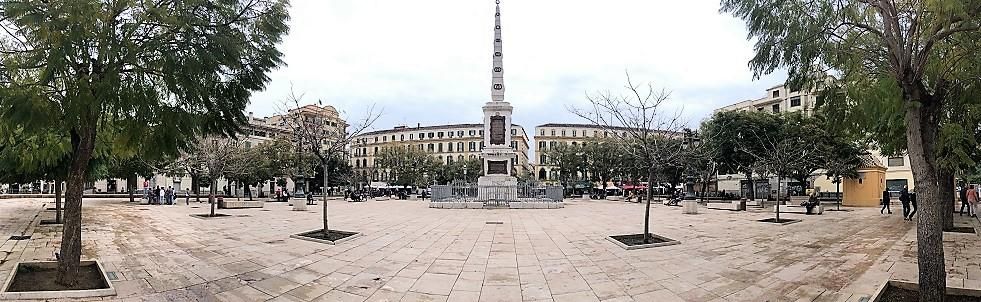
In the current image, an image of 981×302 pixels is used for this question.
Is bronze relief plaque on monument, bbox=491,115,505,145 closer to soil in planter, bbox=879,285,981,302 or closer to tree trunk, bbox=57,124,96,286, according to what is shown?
tree trunk, bbox=57,124,96,286

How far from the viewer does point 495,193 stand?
110ft

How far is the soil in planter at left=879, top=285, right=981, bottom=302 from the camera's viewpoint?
7.05 m

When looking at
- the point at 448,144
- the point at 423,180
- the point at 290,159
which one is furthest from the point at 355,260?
the point at 448,144

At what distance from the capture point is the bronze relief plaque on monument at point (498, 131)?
3781cm

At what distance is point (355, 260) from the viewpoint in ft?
35.0

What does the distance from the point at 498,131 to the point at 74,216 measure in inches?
1195

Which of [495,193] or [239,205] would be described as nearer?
[239,205]

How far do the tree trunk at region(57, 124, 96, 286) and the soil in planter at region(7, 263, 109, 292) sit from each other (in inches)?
6.1

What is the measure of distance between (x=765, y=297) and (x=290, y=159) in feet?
175

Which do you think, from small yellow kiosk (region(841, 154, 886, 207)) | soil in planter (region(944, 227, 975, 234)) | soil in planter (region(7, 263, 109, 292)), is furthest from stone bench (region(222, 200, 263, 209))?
small yellow kiosk (region(841, 154, 886, 207))

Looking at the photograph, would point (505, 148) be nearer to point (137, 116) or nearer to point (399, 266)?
point (399, 266)

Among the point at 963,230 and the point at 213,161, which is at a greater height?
the point at 213,161

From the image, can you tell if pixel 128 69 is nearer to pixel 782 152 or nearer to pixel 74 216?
pixel 74 216

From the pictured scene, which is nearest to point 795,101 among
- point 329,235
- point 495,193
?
point 495,193
